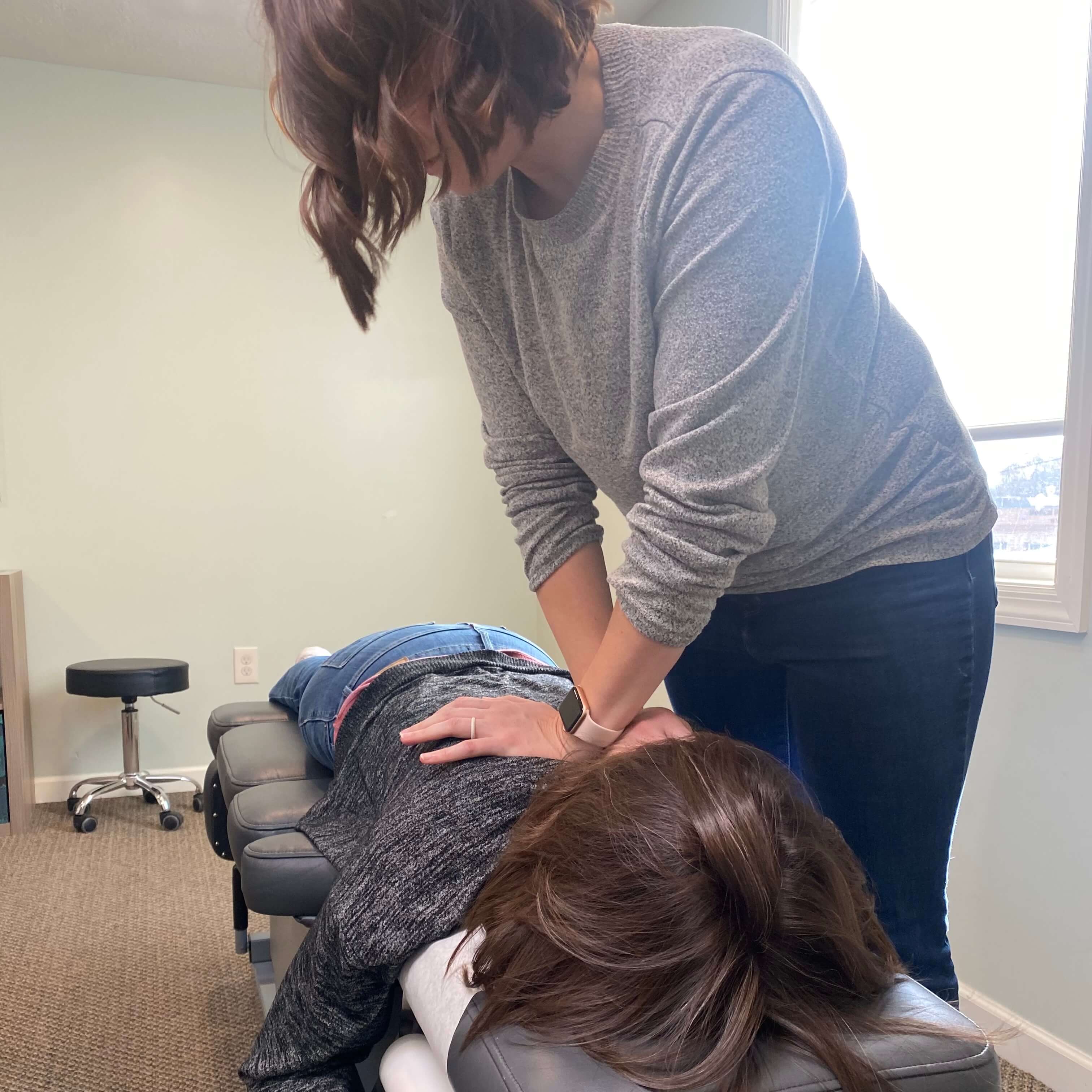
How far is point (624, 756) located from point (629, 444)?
301mm

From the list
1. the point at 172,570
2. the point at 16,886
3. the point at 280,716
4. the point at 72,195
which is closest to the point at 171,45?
the point at 72,195

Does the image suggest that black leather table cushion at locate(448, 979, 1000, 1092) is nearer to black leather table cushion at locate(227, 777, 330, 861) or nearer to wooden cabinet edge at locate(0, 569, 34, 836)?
black leather table cushion at locate(227, 777, 330, 861)

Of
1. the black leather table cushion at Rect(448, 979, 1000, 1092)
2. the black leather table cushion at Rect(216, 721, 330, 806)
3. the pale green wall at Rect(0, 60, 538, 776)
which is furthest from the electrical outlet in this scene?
the black leather table cushion at Rect(448, 979, 1000, 1092)

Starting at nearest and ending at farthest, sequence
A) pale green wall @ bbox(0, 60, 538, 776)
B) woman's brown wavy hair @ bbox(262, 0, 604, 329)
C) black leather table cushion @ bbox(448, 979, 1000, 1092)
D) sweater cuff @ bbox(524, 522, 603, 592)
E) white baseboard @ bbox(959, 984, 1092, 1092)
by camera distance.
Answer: black leather table cushion @ bbox(448, 979, 1000, 1092) < woman's brown wavy hair @ bbox(262, 0, 604, 329) < sweater cuff @ bbox(524, 522, 603, 592) < white baseboard @ bbox(959, 984, 1092, 1092) < pale green wall @ bbox(0, 60, 538, 776)

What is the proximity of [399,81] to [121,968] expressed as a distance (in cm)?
189

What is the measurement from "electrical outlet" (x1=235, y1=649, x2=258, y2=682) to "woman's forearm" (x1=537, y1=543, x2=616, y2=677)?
254 cm

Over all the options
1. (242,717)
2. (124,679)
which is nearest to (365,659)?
(242,717)

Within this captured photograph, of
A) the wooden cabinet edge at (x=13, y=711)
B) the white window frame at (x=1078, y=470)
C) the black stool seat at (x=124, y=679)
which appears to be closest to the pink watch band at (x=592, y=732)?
the white window frame at (x=1078, y=470)

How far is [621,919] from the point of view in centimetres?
54

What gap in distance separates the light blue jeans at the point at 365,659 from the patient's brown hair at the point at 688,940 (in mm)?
910

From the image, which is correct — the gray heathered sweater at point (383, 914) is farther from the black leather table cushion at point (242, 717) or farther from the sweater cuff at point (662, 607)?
the black leather table cushion at point (242, 717)

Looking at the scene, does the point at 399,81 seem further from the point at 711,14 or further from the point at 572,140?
the point at 711,14

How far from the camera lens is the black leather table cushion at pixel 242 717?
5.80ft

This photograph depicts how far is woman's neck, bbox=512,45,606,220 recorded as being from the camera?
0.76 m
